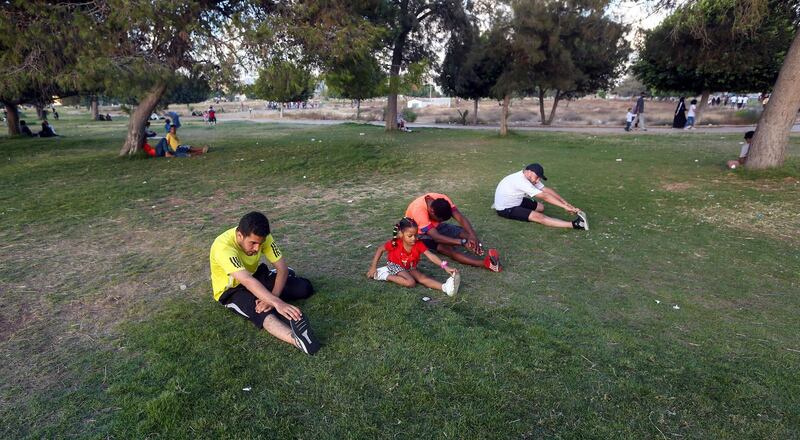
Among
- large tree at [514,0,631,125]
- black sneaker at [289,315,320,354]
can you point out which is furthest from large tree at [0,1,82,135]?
large tree at [514,0,631,125]

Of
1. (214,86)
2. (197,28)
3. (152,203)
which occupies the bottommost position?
(152,203)

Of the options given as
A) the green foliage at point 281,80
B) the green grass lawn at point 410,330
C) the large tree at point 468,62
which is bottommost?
the green grass lawn at point 410,330

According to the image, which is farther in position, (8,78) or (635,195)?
(8,78)

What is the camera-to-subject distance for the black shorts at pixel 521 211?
7090mm

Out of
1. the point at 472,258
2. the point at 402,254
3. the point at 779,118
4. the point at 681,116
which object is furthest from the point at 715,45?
the point at 681,116

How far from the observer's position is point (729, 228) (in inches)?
270

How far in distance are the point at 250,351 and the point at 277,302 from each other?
0.40 meters

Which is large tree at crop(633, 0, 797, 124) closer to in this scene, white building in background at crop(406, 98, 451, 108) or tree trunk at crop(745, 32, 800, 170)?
tree trunk at crop(745, 32, 800, 170)

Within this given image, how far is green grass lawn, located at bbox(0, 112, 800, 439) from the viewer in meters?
2.85

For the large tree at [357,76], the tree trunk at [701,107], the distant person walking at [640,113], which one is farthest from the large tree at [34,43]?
the tree trunk at [701,107]

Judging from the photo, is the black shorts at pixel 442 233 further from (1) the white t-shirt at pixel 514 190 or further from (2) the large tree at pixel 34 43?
(2) the large tree at pixel 34 43

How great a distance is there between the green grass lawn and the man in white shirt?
0.24m

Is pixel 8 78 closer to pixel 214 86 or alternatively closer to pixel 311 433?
pixel 214 86

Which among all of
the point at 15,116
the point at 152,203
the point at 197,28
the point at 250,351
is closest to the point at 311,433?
the point at 250,351
